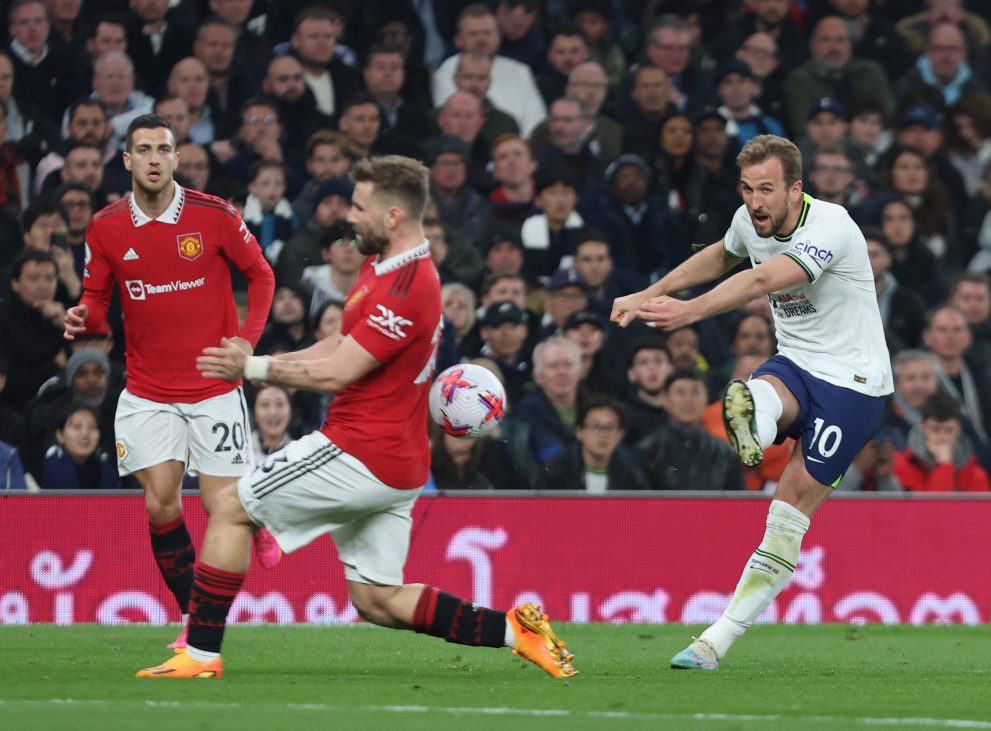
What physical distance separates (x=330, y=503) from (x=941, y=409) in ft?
23.8

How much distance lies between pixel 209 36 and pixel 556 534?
17.5 ft

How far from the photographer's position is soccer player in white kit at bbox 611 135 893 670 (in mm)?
7352

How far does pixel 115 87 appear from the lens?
1348 cm

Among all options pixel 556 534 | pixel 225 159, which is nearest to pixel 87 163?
pixel 225 159

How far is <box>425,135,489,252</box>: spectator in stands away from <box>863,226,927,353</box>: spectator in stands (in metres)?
3.15

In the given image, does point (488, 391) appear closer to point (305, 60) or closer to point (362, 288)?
point (362, 288)

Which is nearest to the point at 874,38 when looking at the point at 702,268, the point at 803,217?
the point at 702,268

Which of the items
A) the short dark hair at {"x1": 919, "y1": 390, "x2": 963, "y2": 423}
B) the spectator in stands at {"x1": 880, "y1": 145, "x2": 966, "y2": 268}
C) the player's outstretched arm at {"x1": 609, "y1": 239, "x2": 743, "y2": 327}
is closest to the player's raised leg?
the player's outstretched arm at {"x1": 609, "y1": 239, "x2": 743, "y2": 327}

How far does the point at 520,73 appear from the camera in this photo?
1497 centimetres

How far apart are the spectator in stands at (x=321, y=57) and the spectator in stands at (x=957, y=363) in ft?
16.9

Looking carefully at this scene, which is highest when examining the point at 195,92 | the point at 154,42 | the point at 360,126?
the point at 154,42

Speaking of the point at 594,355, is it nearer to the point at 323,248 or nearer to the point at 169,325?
the point at 323,248

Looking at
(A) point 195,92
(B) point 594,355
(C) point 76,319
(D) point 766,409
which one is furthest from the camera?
(A) point 195,92

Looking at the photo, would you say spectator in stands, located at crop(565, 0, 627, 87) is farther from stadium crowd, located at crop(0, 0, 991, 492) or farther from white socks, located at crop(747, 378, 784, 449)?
white socks, located at crop(747, 378, 784, 449)
